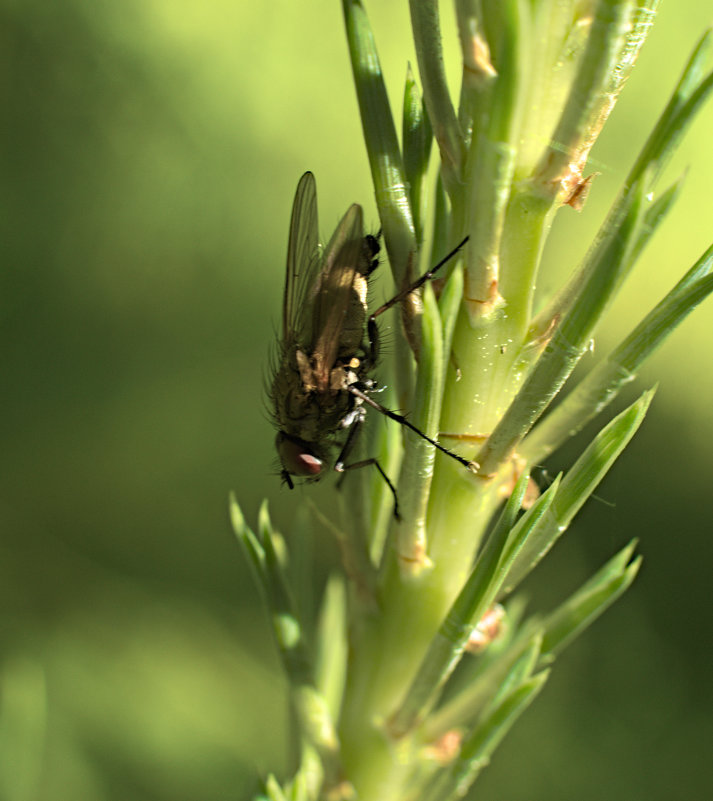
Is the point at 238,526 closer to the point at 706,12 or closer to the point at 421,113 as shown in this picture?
the point at 421,113

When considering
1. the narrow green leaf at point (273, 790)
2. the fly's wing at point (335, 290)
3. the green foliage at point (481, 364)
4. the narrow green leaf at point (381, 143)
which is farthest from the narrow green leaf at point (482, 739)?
the fly's wing at point (335, 290)

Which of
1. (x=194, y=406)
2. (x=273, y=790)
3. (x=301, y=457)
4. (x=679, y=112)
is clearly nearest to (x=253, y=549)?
(x=273, y=790)

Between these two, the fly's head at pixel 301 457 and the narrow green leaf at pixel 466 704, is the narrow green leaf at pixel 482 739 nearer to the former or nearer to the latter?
the narrow green leaf at pixel 466 704

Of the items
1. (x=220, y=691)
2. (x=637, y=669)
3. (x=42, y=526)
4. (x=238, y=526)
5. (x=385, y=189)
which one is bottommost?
(x=220, y=691)

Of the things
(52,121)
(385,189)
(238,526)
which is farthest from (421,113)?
(52,121)

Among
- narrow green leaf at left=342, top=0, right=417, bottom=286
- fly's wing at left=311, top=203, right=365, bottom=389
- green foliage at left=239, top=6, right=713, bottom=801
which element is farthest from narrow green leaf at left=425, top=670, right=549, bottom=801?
fly's wing at left=311, top=203, right=365, bottom=389

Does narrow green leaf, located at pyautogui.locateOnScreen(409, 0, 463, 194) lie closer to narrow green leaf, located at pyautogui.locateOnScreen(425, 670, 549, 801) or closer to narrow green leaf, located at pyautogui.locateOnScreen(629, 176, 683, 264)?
narrow green leaf, located at pyautogui.locateOnScreen(629, 176, 683, 264)
